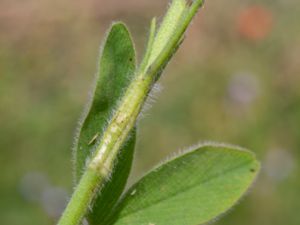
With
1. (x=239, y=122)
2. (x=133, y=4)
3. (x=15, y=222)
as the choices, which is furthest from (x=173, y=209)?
(x=133, y=4)

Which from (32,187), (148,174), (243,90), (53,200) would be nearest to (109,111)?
(148,174)

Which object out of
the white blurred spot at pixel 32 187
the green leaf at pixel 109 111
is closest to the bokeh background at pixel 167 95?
the white blurred spot at pixel 32 187

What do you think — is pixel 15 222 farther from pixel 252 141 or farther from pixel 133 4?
pixel 133 4

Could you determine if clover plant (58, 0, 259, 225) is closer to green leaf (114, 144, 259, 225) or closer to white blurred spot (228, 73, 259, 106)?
green leaf (114, 144, 259, 225)

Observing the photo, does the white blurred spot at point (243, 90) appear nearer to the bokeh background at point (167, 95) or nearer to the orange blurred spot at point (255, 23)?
the bokeh background at point (167, 95)

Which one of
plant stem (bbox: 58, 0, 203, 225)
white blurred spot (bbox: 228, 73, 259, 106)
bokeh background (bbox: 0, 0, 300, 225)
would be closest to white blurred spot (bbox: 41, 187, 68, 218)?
bokeh background (bbox: 0, 0, 300, 225)

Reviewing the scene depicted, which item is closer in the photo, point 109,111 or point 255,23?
point 109,111

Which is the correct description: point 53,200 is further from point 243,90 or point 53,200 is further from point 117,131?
point 117,131
